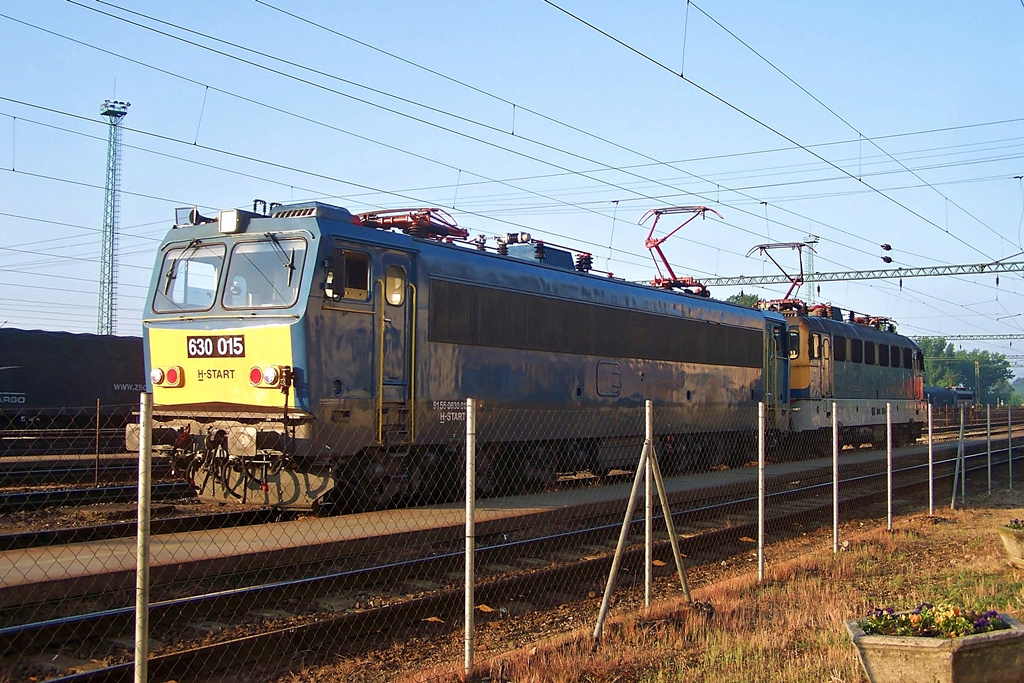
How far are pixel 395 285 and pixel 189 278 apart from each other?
259 centimetres

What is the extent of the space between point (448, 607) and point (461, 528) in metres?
1.70

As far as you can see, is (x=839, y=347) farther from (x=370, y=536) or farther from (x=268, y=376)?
(x=370, y=536)

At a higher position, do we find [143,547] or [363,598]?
[143,547]

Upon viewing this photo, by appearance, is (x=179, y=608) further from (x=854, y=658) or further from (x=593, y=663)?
(x=854, y=658)

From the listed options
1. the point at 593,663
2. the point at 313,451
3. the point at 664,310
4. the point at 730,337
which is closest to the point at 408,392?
the point at 313,451

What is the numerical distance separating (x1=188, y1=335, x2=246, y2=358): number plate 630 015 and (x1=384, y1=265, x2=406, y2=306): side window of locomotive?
1.92m

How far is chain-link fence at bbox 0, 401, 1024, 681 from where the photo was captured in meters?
6.84

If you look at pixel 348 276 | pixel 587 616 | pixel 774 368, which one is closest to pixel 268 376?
pixel 348 276

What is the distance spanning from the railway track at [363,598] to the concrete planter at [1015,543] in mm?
3305

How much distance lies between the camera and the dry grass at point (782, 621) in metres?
6.28

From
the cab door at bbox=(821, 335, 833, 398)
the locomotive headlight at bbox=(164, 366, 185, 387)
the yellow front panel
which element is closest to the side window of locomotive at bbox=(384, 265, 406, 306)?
the yellow front panel

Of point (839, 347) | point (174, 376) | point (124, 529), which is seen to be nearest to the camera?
point (124, 529)

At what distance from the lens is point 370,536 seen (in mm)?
8992

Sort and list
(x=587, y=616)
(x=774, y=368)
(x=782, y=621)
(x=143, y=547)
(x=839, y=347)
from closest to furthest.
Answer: (x=143, y=547)
(x=782, y=621)
(x=587, y=616)
(x=774, y=368)
(x=839, y=347)
